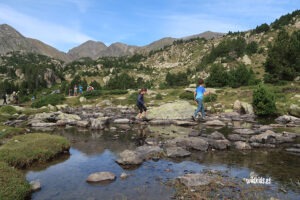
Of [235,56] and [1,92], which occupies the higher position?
[235,56]

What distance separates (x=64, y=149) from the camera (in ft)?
56.6

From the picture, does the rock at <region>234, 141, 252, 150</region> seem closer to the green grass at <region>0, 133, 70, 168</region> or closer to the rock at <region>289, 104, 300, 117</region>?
the green grass at <region>0, 133, 70, 168</region>

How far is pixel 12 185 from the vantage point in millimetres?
9773

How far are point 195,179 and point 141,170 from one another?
2948 millimetres

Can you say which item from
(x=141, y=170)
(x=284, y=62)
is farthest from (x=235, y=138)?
(x=284, y=62)

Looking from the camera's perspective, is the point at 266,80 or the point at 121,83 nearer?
the point at 266,80

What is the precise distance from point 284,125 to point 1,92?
142642 mm

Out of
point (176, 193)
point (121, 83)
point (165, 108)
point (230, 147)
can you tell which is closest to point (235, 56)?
point (121, 83)

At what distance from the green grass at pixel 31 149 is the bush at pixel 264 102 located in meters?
23.5

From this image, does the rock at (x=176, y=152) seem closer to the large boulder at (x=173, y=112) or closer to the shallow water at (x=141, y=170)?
the shallow water at (x=141, y=170)

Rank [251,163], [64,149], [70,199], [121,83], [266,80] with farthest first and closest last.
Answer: [121,83], [266,80], [64,149], [251,163], [70,199]

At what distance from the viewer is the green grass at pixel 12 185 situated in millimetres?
9215

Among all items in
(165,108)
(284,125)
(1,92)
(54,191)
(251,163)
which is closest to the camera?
(54,191)

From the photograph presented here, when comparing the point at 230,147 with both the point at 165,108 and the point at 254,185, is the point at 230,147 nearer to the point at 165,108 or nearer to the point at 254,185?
the point at 254,185
